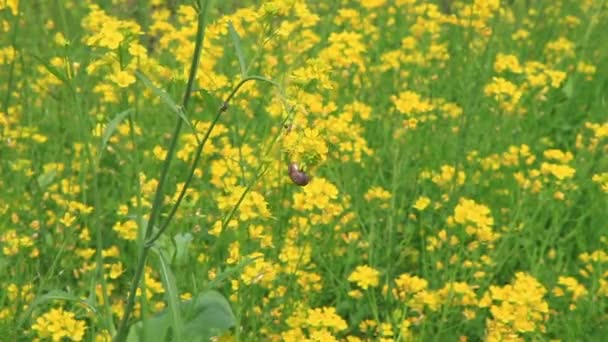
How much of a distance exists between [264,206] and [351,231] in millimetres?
770

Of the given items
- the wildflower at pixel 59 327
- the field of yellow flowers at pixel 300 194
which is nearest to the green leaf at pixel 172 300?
the field of yellow flowers at pixel 300 194

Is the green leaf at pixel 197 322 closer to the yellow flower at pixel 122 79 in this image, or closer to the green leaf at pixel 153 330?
the green leaf at pixel 153 330

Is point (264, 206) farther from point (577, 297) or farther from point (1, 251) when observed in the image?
point (577, 297)

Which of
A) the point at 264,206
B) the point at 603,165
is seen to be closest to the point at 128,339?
the point at 264,206

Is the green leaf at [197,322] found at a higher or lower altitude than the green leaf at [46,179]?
lower

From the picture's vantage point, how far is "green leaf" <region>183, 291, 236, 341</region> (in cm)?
180

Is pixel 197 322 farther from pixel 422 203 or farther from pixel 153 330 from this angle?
pixel 422 203

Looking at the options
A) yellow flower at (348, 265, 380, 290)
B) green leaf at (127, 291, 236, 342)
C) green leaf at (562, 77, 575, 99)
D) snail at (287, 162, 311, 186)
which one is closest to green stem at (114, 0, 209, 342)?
green leaf at (127, 291, 236, 342)

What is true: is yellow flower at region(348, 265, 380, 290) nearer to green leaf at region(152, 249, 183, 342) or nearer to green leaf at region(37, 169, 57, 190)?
green leaf at region(152, 249, 183, 342)

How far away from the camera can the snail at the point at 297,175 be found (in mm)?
1703

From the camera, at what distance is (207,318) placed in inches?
71.8

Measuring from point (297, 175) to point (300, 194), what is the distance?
2.07ft

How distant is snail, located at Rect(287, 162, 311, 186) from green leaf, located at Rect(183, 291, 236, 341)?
11.6 inches

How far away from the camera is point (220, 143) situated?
3213 millimetres
